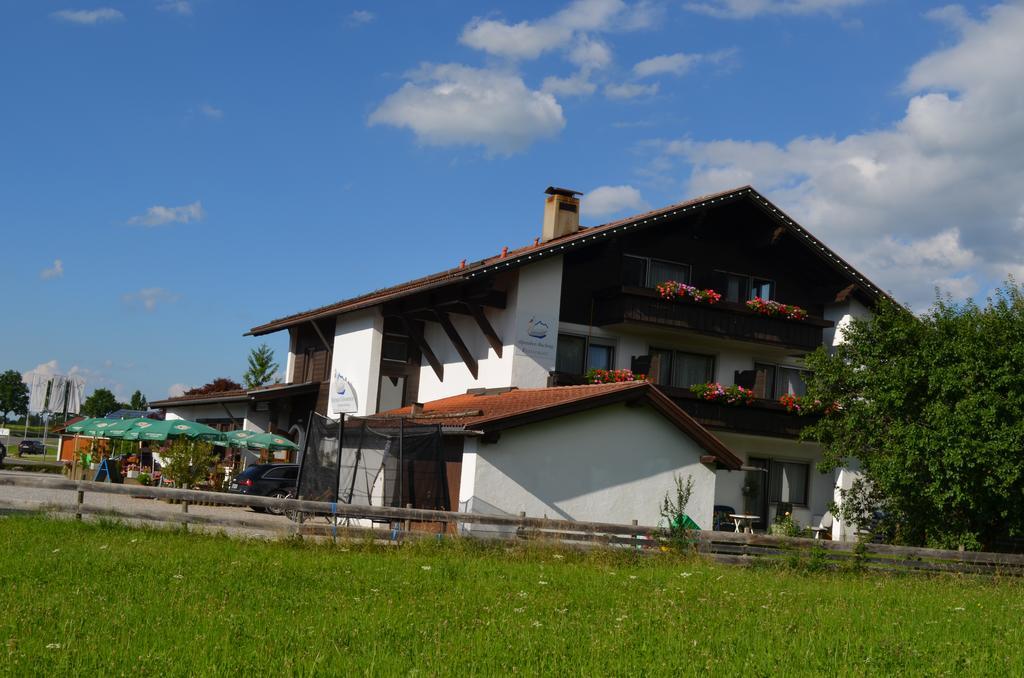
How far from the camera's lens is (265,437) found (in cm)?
3516

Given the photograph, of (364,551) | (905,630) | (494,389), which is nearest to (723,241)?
(494,389)

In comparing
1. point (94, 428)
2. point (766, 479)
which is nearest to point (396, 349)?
point (94, 428)

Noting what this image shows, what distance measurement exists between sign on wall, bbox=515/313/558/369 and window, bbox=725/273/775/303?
680 centimetres

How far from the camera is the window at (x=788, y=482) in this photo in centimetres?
3284

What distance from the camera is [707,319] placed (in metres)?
30.5

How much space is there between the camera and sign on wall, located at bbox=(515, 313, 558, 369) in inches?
1105

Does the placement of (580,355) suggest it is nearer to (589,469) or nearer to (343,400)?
(589,469)

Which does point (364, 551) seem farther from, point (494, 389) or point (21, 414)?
point (21, 414)

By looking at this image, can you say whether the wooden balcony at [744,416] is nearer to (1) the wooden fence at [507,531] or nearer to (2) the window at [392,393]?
(2) the window at [392,393]

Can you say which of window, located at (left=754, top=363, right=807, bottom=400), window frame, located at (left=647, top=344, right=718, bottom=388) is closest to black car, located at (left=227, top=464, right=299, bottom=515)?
window frame, located at (left=647, top=344, right=718, bottom=388)

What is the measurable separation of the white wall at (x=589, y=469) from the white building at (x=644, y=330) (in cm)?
7

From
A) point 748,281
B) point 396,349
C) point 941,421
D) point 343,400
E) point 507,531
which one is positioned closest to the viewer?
point 507,531

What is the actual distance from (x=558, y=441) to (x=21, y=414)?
140149mm

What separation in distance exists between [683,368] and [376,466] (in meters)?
12.3
